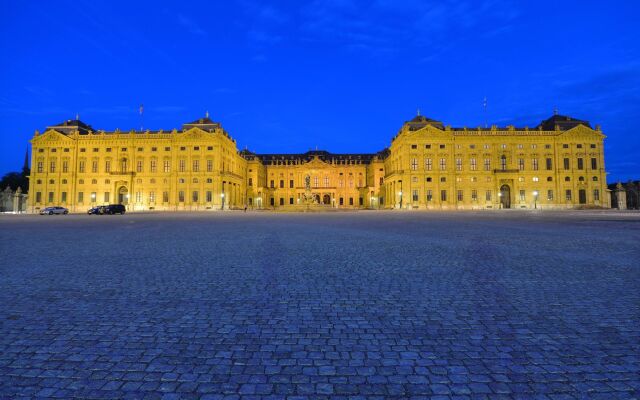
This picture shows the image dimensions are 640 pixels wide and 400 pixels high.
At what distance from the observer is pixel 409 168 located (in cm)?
6612

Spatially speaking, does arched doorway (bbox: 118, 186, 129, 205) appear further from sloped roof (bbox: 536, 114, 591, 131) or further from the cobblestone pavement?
sloped roof (bbox: 536, 114, 591, 131)

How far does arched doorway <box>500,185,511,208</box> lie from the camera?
67.6m

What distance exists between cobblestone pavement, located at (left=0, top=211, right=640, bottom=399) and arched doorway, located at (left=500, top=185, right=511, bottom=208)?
66994 millimetres

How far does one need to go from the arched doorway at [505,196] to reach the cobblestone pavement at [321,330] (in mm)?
Result: 66994

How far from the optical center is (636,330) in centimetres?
371

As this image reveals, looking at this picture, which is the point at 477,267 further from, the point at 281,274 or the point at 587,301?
the point at 281,274

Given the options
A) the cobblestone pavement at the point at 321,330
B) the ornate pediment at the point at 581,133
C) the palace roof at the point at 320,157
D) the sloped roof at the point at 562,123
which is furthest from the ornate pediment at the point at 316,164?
the cobblestone pavement at the point at 321,330

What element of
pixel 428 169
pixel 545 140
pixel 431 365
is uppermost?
pixel 545 140

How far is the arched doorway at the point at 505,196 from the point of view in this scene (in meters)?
67.6

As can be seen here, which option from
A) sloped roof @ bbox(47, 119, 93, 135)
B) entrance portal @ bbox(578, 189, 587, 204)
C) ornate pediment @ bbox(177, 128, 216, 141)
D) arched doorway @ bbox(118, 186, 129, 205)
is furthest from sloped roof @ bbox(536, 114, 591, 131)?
sloped roof @ bbox(47, 119, 93, 135)

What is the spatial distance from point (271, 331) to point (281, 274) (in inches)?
112

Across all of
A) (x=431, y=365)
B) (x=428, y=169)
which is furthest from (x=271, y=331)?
(x=428, y=169)

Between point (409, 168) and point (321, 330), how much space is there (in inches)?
2559

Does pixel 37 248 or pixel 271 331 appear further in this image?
pixel 37 248
